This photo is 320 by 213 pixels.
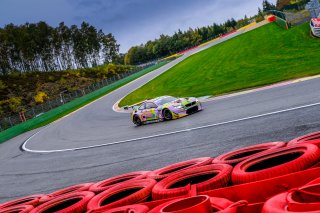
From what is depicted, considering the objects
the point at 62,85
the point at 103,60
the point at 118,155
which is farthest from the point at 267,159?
the point at 103,60

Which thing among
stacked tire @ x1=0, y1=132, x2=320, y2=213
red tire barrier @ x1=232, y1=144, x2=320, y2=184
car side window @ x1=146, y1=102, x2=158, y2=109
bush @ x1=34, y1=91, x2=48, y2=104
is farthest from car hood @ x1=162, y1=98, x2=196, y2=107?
bush @ x1=34, y1=91, x2=48, y2=104

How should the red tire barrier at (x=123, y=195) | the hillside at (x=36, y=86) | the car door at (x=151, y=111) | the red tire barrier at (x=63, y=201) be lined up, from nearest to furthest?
the red tire barrier at (x=123, y=195) → the red tire barrier at (x=63, y=201) → the car door at (x=151, y=111) → the hillside at (x=36, y=86)

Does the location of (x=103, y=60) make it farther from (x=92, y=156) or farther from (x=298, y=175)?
(x=298, y=175)

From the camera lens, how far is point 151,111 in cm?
1944

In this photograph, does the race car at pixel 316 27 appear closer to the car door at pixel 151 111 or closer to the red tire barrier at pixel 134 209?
the car door at pixel 151 111

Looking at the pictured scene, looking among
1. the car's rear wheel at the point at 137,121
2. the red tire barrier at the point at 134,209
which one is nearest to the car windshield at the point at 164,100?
the car's rear wheel at the point at 137,121

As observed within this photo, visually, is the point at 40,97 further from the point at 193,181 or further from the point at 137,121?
the point at 193,181

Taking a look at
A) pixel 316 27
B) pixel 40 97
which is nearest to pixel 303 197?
pixel 316 27

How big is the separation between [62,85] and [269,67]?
51068mm

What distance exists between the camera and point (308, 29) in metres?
33.9

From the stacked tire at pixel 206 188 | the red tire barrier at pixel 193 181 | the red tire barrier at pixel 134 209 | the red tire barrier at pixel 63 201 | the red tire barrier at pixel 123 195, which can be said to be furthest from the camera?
the red tire barrier at pixel 63 201

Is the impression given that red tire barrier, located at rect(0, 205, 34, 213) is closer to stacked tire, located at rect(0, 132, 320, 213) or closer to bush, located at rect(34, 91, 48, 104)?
stacked tire, located at rect(0, 132, 320, 213)

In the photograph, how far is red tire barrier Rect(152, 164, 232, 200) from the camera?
4.78 m

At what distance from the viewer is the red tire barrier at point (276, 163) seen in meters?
4.40
